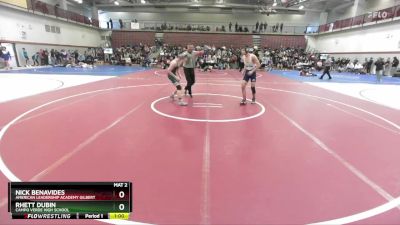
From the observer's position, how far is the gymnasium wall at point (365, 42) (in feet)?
76.2

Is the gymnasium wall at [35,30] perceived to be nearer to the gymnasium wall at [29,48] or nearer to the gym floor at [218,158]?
the gymnasium wall at [29,48]

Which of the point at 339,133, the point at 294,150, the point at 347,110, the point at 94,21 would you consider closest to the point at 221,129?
the point at 294,150

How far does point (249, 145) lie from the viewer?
15.7 ft

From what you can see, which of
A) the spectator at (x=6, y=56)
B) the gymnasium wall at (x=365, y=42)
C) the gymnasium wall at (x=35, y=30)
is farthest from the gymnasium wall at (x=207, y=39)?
the spectator at (x=6, y=56)

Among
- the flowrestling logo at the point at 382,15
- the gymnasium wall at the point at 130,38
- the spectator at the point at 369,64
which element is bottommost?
the spectator at the point at 369,64

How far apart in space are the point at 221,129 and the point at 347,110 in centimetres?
480

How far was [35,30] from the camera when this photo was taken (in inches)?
1000

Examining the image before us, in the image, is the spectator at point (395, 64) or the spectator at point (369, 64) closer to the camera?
the spectator at point (395, 64)

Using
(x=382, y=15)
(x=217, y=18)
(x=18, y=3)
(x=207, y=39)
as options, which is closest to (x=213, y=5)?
(x=217, y=18)

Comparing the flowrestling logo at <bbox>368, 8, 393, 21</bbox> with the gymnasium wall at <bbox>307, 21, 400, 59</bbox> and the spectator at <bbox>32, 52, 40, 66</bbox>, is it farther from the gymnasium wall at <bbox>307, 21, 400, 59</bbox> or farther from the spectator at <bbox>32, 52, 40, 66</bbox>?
the spectator at <bbox>32, 52, 40, 66</bbox>

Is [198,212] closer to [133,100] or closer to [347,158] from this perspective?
[347,158]

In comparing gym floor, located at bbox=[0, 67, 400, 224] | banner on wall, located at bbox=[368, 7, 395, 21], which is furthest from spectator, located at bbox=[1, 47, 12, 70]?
banner on wall, located at bbox=[368, 7, 395, 21]
